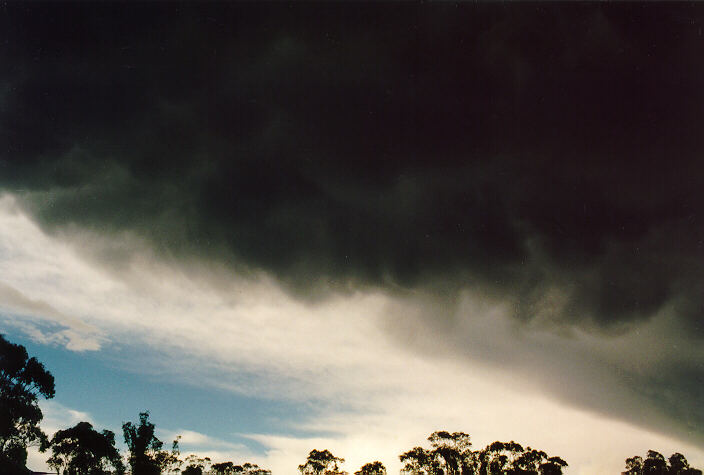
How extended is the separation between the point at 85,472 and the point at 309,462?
56668 mm

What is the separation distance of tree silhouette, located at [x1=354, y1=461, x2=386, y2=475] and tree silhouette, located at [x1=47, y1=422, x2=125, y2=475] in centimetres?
5950

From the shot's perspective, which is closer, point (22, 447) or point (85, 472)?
point (22, 447)

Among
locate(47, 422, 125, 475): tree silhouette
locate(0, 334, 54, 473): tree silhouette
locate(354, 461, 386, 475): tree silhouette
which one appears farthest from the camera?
locate(354, 461, 386, 475): tree silhouette

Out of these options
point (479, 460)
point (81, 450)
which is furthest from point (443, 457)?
point (81, 450)

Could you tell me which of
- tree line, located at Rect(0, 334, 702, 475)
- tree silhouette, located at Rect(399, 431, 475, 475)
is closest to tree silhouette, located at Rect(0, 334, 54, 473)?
tree line, located at Rect(0, 334, 702, 475)

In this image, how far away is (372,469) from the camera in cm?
11794

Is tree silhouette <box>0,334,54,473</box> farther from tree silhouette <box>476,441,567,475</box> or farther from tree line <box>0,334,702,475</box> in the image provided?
tree silhouette <box>476,441,567,475</box>

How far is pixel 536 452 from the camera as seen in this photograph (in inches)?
4058

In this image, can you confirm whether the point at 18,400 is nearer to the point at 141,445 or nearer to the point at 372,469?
the point at 141,445

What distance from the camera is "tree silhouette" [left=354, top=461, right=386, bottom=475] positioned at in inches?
4628

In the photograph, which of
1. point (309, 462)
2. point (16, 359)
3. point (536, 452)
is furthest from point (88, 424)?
point (536, 452)

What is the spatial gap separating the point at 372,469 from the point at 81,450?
6927 cm

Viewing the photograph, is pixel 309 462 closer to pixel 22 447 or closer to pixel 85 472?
pixel 85 472

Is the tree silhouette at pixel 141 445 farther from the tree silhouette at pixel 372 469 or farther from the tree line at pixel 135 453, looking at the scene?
the tree silhouette at pixel 372 469
